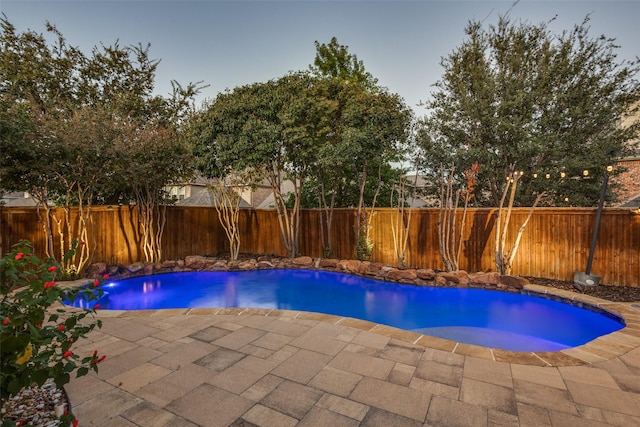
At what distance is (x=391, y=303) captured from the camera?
597 centimetres

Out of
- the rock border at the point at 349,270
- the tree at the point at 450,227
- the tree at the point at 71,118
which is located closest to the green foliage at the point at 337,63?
the tree at the point at 71,118

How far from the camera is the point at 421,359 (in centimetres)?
294

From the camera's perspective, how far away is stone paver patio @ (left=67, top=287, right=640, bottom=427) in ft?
6.88

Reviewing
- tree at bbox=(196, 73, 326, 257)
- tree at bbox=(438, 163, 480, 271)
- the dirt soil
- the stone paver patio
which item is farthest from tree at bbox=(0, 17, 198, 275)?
the dirt soil

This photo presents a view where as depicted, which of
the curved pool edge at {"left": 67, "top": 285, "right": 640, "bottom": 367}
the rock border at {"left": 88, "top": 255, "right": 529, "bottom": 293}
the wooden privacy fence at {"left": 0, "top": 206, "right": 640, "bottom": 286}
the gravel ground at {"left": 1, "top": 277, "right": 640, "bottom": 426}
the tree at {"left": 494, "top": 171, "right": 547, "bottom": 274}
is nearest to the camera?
the gravel ground at {"left": 1, "top": 277, "right": 640, "bottom": 426}

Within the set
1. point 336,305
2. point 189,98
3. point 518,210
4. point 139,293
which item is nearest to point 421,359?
point 336,305

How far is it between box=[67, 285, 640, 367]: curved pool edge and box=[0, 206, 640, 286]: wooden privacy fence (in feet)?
4.86

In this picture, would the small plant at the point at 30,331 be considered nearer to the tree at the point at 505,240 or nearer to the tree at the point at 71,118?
the tree at the point at 71,118

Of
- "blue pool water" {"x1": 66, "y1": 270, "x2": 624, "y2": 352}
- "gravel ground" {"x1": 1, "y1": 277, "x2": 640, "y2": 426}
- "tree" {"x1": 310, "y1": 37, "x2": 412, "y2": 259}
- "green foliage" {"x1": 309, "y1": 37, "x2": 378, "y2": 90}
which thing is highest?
"green foliage" {"x1": 309, "y1": 37, "x2": 378, "y2": 90}

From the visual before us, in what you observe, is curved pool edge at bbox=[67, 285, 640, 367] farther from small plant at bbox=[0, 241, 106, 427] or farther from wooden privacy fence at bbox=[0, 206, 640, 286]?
small plant at bbox=[0, 241, 106, 427]

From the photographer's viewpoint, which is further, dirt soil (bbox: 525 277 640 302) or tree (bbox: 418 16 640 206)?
tree (bbox: 418 16 640 206)

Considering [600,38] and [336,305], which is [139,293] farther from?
[600,38]

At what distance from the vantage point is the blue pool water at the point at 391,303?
450 centimetres

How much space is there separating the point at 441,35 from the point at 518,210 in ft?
17.6
